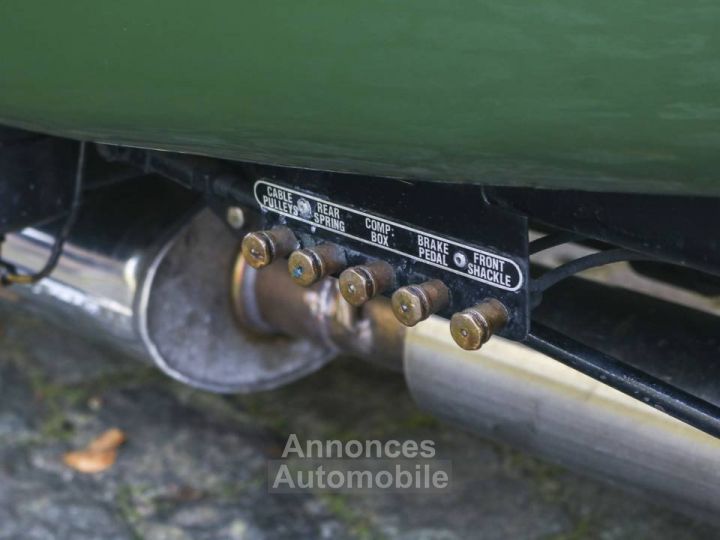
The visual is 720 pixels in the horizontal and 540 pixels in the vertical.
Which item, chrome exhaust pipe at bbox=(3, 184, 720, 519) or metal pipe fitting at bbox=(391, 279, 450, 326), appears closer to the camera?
metal pipe fitting at bbox=(391, 279, 450, 326)

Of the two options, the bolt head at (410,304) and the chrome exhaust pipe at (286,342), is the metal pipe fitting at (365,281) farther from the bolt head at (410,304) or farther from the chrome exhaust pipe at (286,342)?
the chrome exhaust pipe at (286,342)

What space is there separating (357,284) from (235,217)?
36 centimetres

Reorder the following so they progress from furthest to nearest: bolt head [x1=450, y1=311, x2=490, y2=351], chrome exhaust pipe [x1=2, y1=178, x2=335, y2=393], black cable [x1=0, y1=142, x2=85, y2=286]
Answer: chrome exhaust pipe [x1=2, y1=178, x2=335, y2=393] < black cable [x1=0, y1=142, x2=85, y2=286] < bolt head [x1=450, y1=311, x2=490, y2=351]

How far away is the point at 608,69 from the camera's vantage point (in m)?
0.76

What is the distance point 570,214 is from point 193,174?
0.49 m

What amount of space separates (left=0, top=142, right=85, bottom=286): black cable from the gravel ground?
0.44m

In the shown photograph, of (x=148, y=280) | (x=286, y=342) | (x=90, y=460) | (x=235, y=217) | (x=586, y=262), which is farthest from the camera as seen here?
(x=90, y=460)

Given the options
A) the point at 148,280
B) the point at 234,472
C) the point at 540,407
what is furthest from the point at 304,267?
the point at 234,472

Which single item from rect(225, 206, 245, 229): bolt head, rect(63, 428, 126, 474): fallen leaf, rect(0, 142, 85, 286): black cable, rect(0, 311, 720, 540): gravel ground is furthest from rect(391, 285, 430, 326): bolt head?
rect(63, 428, 126, 474): fallen leaf

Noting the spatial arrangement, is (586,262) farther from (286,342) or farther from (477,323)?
(286,342)

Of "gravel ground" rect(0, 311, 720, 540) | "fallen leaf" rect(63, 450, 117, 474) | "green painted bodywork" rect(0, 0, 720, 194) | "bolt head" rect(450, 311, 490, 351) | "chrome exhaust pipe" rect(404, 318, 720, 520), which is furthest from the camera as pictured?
"fallen leaf" rect(63, 450, 117, 474)

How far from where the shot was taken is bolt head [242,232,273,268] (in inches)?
45.5

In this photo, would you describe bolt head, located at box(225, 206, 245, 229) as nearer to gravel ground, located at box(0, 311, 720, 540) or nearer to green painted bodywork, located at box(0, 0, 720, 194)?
green painted bodywork, located at box(0, 0, 720, 194)

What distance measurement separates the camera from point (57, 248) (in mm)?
1701
